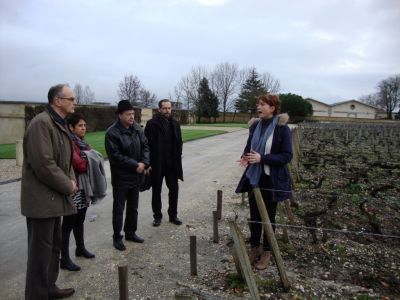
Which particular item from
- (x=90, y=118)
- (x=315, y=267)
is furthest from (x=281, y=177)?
(x=90, y=118)

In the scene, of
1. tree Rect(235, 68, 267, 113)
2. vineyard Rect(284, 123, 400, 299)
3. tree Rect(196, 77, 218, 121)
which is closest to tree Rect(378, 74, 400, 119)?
tree Rect(235, 68, 267, 113)

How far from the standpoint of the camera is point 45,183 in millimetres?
3639

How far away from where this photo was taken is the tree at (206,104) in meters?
67.2

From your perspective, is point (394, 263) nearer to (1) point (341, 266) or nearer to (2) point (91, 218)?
(1) point (341, 266)

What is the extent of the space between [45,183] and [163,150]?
10.0 feet

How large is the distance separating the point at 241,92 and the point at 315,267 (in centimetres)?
7700

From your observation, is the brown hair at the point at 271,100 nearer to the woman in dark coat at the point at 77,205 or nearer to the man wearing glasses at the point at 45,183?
the man wearing glasses at the point at 45,183

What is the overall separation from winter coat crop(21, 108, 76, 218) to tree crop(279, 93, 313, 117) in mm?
66487

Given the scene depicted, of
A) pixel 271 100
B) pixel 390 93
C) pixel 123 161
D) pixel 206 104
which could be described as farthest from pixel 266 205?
pixel 390 93

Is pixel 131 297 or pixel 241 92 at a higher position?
pixel 241 92

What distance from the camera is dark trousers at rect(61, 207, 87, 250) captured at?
16.0ft

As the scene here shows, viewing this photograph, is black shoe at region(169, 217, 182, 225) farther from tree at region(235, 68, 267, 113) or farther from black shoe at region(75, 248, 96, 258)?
tree at region(235, 68, 267, 113)

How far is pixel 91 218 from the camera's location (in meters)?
7.19

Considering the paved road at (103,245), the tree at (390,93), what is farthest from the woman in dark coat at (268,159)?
the tree at (390,93)
